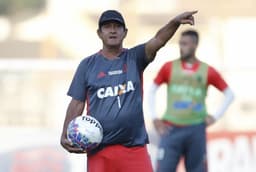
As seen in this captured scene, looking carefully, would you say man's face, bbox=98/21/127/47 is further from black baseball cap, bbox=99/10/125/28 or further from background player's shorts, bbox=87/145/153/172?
background player's shorts, bbox=87/145/153/172

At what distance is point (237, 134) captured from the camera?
11648mm

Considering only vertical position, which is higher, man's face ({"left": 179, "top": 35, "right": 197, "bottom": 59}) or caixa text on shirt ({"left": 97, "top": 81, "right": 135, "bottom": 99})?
man's face ({"left": 179, "top": 35, "right": 197, "bottom": 59})

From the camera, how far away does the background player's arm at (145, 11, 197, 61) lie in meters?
5.98

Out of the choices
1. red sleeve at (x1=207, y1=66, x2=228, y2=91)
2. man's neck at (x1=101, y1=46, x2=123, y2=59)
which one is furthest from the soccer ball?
red sleeve at (x1=207, y1=66, x2=228, y2=91)

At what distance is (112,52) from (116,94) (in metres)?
0.30

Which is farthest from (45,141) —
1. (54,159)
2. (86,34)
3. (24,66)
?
(86,34)

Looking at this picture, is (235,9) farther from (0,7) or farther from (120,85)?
(120,85)

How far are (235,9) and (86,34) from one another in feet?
6.91

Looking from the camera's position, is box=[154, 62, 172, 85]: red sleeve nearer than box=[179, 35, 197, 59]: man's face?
No

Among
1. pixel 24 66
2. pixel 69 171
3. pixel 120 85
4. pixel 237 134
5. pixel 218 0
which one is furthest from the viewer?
pixel 218 0

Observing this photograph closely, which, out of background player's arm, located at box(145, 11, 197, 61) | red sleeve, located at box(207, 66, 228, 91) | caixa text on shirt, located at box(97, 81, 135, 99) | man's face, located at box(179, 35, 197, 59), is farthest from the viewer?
red sleeve, located at box(207, 66, 228, 91)

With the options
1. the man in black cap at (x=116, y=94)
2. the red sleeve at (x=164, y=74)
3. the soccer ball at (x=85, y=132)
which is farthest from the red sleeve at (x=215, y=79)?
the soccer ball at (x=85, y=132)

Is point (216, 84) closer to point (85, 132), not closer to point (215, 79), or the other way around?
point (215, 79)

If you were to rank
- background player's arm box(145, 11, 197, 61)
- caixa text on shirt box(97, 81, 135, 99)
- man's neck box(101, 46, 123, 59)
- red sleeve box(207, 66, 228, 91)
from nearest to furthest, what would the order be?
background player's arm box(145, 11, 197, 61) → caixa text on shirt box(97, 81, 135, 99) → man's neck box(101, 46, 123, 59) → red sleeve box(207, 66, 228, 91)
